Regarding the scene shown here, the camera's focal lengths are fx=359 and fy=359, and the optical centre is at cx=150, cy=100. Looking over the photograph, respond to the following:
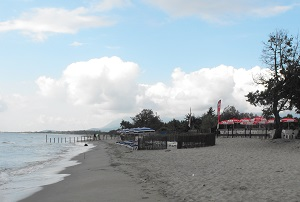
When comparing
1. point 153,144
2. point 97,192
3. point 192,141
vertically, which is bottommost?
point 97,192

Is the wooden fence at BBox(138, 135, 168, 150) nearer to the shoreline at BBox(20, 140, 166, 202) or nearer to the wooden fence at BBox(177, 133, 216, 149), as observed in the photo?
the wooden fence at BBox(177, 133, 216, 149)

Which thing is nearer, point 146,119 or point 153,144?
point 153,144

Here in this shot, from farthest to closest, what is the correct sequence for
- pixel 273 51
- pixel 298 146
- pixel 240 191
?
pixel 273 51
pixel 298 146
pixel 240 191

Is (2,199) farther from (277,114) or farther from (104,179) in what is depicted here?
(277,114)

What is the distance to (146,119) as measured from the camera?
118m

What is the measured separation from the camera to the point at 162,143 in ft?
119

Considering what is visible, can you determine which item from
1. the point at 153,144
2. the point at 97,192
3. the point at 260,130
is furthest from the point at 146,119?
the point at 97,192

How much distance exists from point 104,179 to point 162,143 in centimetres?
2090

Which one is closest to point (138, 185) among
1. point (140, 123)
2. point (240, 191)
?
point (240, 191)

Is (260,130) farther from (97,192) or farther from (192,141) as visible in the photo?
(97,192)

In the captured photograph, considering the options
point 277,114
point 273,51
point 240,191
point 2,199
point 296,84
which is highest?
point 273,51

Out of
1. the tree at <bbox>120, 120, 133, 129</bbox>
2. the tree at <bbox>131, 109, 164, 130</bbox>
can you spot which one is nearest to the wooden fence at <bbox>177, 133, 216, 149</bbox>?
the tree at <bbox>131, 109, 164, 130</bbox>

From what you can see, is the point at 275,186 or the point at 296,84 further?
the point at 296,84

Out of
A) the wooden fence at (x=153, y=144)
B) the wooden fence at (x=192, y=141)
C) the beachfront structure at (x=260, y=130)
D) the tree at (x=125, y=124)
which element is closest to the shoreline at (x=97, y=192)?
the wooden fence at (x=192, y=141)
